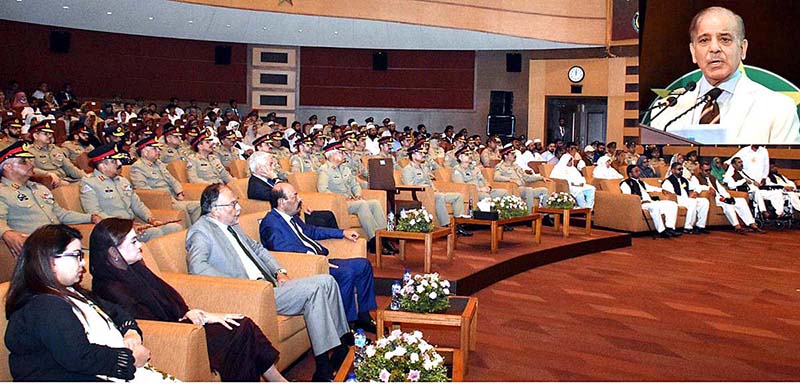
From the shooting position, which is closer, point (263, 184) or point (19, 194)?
point (19, 194)

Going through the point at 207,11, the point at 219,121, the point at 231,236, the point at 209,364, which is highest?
the point at 207,11

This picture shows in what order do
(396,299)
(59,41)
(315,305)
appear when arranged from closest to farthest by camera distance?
1. (315,305)
2. (396,299)
3. (59,41)

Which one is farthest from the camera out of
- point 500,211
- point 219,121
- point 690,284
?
point 219,121

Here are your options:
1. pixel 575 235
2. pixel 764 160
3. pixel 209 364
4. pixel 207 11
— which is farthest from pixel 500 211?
pixel 207 11

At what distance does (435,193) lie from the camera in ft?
25.8

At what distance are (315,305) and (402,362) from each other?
0.89m

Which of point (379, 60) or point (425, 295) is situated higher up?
point (379, 60)

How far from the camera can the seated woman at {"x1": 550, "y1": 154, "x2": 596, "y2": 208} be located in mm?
9727

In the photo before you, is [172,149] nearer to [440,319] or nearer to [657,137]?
[657,137]

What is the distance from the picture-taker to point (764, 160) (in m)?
11.2

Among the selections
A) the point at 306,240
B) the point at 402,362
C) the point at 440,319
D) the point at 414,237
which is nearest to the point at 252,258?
the point at 306,240

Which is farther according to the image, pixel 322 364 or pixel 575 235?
pixel 575 235

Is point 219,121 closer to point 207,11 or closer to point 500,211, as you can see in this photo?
point 207,11

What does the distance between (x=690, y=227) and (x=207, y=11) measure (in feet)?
25.7
